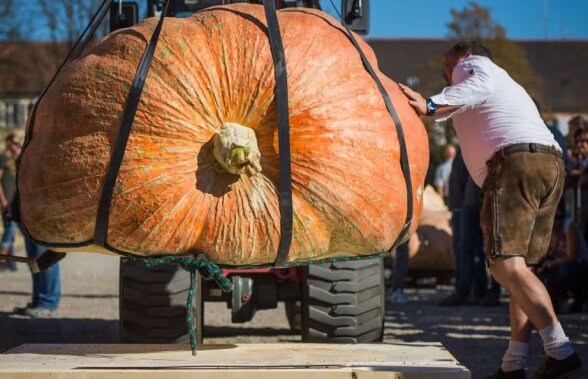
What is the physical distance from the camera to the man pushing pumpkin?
517 cm

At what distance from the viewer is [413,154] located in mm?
4203

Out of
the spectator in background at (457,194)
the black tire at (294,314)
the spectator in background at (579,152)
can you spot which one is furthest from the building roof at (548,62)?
the black tire at (294,314)

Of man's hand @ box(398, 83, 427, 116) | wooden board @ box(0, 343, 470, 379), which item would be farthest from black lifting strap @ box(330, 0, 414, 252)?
wooden board @ box(0, 343, 470, 379)

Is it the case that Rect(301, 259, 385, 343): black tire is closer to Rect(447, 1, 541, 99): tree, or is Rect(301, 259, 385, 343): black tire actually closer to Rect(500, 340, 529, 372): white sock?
Rect(500, 340, 529, 372): white sock

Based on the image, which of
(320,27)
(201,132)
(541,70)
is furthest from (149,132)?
(541,70)

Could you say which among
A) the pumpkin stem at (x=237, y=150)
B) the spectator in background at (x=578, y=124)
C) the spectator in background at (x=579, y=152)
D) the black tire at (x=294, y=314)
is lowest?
the black tire at (x=294, y=314)

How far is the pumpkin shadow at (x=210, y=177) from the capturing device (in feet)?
12.7

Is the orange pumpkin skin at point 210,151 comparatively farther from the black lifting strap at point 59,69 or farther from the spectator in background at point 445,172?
the spectator in background at point 445,172

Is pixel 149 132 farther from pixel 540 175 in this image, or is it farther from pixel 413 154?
pixel 540 175

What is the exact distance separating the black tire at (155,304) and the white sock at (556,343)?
2.03m

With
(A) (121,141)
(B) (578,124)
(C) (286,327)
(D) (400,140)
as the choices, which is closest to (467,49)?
(D) (400,140)

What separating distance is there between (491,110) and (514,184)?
0.42 m

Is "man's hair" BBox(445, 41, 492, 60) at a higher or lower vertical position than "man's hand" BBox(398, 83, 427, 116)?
higher

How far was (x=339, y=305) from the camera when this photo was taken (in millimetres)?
5984
